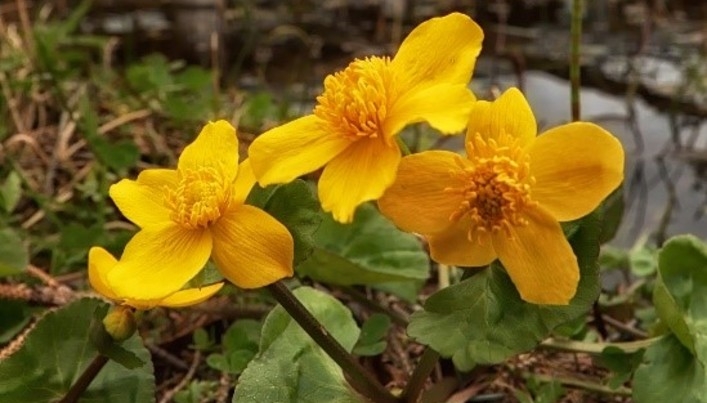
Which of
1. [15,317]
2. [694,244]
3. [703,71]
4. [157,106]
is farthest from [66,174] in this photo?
[703,71]

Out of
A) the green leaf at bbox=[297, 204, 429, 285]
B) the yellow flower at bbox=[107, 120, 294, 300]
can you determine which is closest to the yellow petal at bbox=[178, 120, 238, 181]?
the yellow flower at bbox=[107, 120, 294, 300]

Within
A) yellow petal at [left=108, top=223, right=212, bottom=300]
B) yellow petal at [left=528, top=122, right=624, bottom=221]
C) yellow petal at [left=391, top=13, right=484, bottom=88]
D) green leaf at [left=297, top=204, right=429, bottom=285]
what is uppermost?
yellow petal at [left=391, top=13, right=484, bottom=88]

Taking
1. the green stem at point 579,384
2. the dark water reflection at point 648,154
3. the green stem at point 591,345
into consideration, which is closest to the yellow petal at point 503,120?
the green stem at point 591,345

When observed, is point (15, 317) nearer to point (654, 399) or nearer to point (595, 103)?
point (654, 399)

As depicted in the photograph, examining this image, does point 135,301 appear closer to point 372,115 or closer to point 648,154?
point 372,115

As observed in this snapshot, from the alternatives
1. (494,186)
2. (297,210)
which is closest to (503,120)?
(494,186)

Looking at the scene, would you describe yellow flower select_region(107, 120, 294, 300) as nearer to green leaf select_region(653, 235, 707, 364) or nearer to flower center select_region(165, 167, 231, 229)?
flower center select_region(165, 167, 231, 229)

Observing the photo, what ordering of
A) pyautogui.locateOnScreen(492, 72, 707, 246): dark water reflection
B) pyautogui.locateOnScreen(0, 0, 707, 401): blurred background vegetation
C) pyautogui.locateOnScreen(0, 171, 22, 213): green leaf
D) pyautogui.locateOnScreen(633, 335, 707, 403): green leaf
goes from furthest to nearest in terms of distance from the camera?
pyautogui.locateOnScreen(492, 72, 707, 246): dark water reflection → pyautogui.locateOnScreen(0, 0, 707, 401): blurred background vegetation → pyautogui.locateOnScreen(0, 171, 22, 213): green leaf → pyautogui.locateOnScreen(633, 335, 707, 403): green leaf

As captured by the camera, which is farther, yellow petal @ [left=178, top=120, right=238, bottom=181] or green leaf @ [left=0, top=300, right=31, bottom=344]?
green leaf @ [left=0, top=300, right=31, bottom=344]
